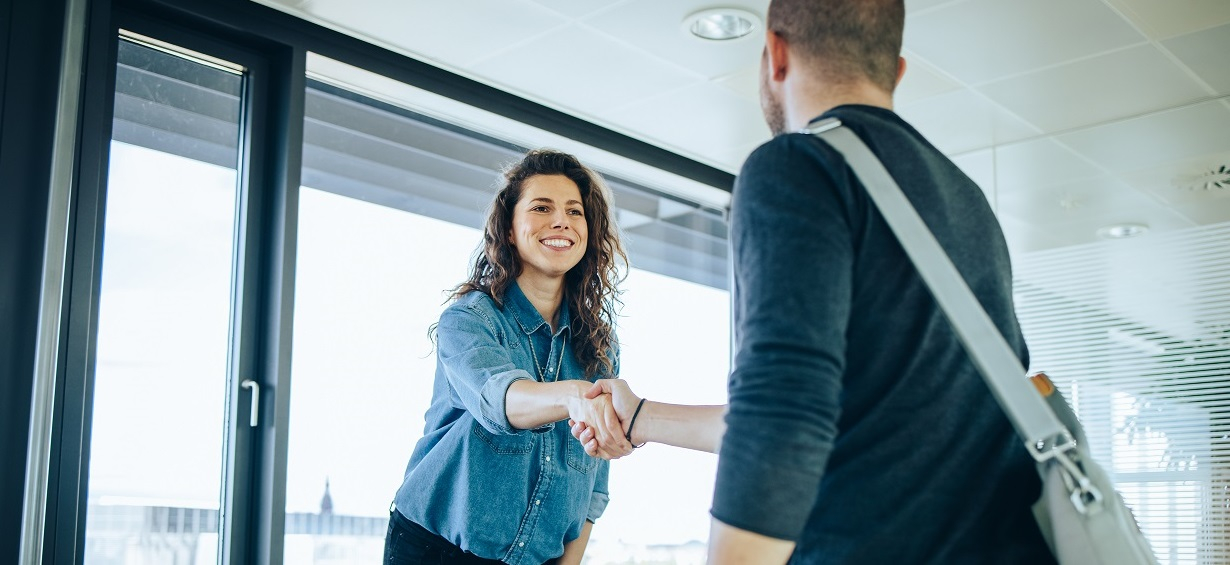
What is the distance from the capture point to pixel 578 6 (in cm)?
346

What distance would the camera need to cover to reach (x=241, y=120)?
357 cm

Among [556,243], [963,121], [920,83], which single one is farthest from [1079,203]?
[556,243]

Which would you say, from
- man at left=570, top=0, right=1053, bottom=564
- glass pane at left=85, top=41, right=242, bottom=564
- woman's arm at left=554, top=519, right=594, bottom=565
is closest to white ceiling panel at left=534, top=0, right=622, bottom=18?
glass pane at left=85, top=41, right=242, bottom=564

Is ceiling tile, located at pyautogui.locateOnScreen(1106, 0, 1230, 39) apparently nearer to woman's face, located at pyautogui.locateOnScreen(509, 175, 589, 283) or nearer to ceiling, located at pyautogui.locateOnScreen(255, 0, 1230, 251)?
ceiling, located at pyautogui.locateOnScreen(255, 0, 1230, 251)

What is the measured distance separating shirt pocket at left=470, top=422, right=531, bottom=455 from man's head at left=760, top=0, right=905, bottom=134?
1.18 meters

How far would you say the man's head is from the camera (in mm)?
1242

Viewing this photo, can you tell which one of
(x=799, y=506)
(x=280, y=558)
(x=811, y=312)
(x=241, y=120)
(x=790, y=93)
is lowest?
(x=280, y=558)

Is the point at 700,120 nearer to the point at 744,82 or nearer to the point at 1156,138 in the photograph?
the point at 744,82

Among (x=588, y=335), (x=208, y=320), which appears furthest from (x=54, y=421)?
(x=588, y=335)

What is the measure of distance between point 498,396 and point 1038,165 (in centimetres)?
328

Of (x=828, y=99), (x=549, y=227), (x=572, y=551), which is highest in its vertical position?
Answer: (x=549, y=227)

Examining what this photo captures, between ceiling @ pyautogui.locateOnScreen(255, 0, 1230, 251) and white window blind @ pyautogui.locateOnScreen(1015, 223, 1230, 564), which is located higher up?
ceiling @ pyautogui.locateOnScreen(255, 0, 1230, 251)

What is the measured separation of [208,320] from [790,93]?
2.59 m

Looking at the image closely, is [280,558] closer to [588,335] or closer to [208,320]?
[208,320]
